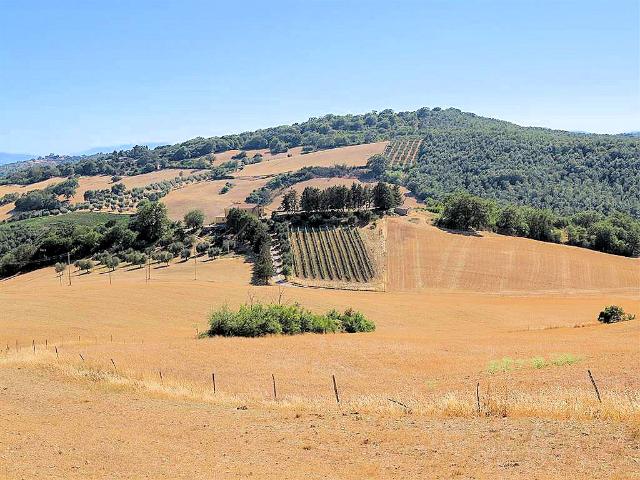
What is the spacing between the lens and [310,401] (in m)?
20.8

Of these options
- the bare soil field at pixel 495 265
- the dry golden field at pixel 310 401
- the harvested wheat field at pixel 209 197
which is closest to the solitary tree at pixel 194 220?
the harvested wheat field at pixel 209 197

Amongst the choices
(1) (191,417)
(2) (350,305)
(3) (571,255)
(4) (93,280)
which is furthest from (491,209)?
(1) (191,417)

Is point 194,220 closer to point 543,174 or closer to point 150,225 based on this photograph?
point 150,225

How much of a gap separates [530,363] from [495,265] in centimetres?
5742

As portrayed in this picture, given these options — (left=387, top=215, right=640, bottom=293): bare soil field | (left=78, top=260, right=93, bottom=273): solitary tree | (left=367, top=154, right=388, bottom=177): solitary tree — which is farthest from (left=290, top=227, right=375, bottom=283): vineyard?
(left=367, top=154, right=388, bottom=177): solitary tree

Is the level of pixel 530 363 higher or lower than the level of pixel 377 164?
lower

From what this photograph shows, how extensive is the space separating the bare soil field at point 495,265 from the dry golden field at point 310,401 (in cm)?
2216

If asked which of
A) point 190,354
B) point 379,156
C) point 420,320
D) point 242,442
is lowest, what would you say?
point 420,320

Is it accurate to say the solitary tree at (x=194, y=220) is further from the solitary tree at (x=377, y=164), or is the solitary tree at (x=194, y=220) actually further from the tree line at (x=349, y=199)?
the solitary tree at (x=377, y=164)

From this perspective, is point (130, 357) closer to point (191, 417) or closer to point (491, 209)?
point (191, 417)

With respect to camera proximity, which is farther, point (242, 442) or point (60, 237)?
point (60, 237)

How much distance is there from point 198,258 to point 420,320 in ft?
153

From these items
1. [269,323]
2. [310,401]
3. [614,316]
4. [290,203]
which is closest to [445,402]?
[310,401]

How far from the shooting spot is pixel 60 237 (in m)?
96.2
